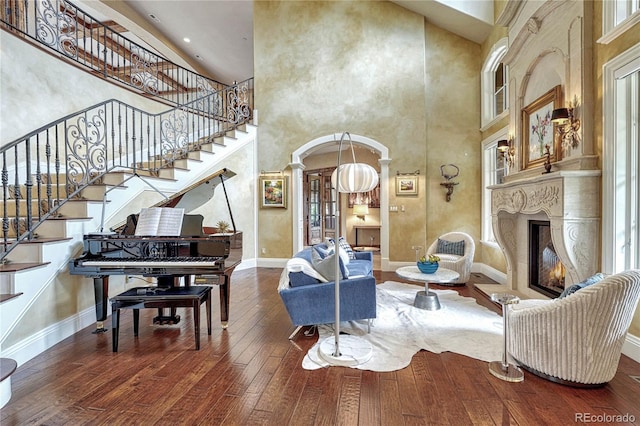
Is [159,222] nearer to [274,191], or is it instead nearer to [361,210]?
[274,191]

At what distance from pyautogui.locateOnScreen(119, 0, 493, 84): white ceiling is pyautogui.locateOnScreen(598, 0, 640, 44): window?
3.31m

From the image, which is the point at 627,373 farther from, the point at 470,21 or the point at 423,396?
the point at 470,21

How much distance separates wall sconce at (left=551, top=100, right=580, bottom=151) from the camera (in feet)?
9.70

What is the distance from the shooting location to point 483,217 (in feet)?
19.8

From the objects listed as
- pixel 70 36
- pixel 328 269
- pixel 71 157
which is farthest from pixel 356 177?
pixel 70 36

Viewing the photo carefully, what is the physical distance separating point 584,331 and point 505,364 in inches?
24.2

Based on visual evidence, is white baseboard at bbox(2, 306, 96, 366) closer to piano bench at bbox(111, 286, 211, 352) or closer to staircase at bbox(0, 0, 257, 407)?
staircase at bbox(0, 0, 257, 407)

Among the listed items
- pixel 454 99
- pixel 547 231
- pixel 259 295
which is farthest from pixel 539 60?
pixel 259 295

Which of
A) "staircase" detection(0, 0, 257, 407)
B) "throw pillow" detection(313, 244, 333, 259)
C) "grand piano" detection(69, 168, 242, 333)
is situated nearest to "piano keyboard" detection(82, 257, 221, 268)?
"grand piano" detection(69, 168, 242, 333)

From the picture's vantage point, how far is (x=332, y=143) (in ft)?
21.9

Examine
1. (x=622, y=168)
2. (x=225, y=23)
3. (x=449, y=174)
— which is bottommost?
(x=622, y=168)

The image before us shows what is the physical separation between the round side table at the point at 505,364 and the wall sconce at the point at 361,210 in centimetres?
729

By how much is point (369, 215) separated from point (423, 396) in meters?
7.85

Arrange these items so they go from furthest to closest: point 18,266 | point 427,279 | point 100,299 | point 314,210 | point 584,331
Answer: point 314,210 → point 427,279 → point 100,299 → point 18,266 → point 584,331
